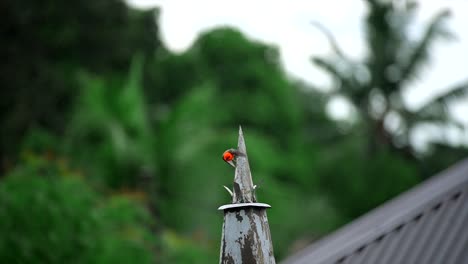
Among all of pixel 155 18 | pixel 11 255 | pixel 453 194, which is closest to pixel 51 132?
pixel 155 18

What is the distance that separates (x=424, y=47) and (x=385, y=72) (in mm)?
1900

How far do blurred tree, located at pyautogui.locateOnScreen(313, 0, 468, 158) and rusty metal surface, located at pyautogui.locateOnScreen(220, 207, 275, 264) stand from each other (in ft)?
97.8

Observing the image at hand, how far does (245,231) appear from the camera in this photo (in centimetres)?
704

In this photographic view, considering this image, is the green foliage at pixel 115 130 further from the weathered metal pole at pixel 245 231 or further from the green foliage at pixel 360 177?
the weathered metal pole at pixel 245 231

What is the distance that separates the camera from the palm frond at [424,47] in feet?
119

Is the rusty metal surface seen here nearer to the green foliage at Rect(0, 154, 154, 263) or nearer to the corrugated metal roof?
the corrugated metal roof

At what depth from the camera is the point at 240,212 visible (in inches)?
280

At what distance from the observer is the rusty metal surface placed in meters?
6.99

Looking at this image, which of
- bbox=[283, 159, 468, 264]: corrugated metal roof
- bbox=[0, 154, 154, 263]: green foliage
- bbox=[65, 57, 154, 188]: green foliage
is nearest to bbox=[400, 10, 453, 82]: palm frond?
bbox=[65, 57, 154, 188]: green foliage

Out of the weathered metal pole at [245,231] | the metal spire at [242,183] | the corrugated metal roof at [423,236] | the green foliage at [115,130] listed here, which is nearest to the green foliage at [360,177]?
the green foliage at [115,130]

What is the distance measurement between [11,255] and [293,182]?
22.6m

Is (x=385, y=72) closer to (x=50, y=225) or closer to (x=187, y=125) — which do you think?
(x=187, y=125)

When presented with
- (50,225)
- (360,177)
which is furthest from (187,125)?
(50,225)

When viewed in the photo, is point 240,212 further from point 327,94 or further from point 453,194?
point 327,94
